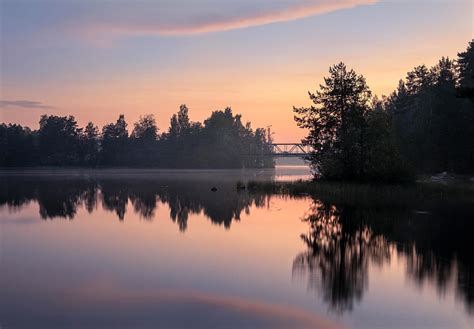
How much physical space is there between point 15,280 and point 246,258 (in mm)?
10377

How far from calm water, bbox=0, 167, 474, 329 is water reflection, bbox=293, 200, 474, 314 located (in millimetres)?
Result: 71

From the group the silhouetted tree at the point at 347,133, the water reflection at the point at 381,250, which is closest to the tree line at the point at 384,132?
the silhouetted tree at the point at 347,133

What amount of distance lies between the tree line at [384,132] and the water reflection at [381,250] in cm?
1277

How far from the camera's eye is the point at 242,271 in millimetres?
20906

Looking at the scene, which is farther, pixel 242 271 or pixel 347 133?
pixel 347 133

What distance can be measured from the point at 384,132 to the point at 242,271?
4524 cm

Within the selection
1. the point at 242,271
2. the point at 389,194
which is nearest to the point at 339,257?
the point at 242,271

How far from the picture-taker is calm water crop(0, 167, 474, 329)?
1469cm

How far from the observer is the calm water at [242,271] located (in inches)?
578

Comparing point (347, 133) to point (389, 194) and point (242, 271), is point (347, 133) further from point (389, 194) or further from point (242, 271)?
point (242, 271)

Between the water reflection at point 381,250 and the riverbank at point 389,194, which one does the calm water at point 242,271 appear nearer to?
the water reflection at point 381,250

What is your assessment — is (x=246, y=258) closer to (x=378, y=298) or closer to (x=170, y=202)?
(x=378, y=298)

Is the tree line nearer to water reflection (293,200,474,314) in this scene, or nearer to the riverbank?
the riverbank

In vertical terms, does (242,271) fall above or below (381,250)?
below
